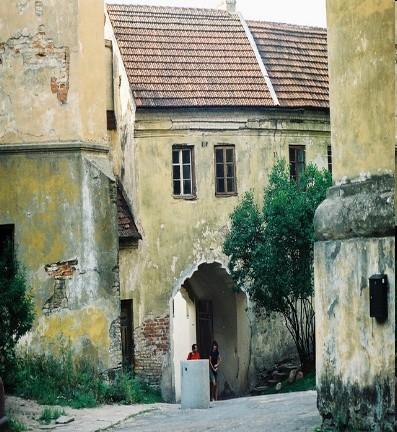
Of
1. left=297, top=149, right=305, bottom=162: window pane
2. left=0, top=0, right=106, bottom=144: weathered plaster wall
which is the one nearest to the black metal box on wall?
left=0, top=0, right=106, bottom=144: weathered plaster wall

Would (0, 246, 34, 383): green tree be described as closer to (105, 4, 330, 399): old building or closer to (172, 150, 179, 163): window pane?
(105, 4, 330, 399): old building

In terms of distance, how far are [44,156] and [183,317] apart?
15.6 meters

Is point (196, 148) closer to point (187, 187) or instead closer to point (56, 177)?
point (187, 187)

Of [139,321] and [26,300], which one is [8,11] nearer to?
[26,300]

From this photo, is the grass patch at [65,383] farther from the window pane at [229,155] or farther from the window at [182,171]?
the window pane at [229,155]

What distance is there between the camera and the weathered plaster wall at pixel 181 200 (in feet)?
94.9

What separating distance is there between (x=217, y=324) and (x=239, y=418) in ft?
48.0

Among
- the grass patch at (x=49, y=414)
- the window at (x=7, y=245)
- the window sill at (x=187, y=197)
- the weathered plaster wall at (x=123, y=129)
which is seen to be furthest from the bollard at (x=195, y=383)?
the window sill at (x=187, y=197)

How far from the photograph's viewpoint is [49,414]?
59.4ft

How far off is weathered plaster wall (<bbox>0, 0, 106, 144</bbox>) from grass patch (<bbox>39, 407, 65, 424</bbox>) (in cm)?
526

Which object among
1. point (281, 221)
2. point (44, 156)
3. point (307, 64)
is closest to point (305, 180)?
point (281, 221)

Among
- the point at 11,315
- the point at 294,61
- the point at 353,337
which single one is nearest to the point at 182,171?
the point at 294,61

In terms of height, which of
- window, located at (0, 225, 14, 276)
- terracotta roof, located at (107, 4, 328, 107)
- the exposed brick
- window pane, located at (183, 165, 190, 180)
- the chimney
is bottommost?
the exposed brick

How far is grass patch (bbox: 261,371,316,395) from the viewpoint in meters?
26.7
